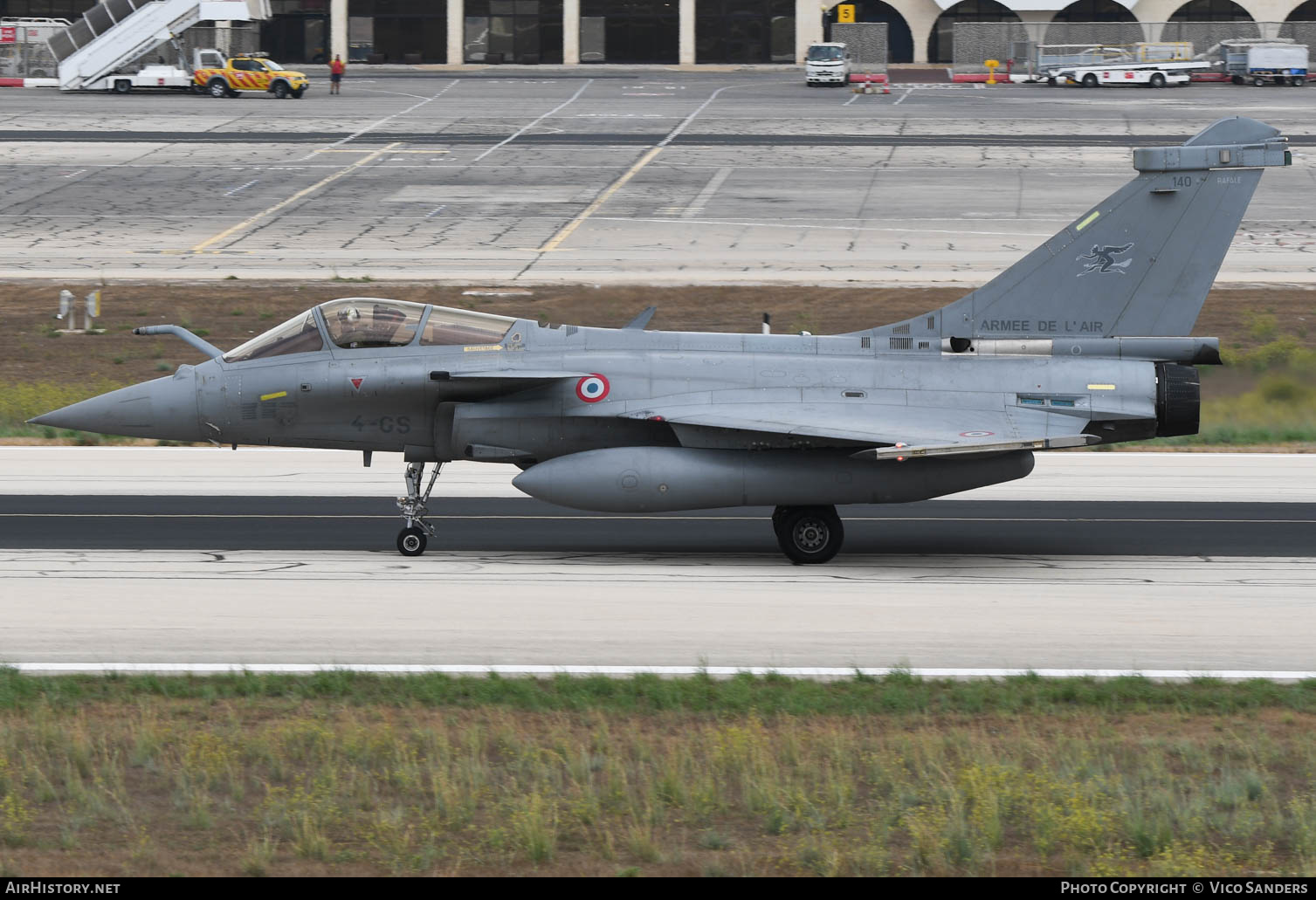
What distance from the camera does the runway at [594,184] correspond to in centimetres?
4434

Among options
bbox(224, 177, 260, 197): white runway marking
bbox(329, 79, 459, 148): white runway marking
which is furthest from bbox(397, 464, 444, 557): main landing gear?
bbox(329, 79, 459, 148): white runway marking

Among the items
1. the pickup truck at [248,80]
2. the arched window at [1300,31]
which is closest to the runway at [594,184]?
the pickup truck at [248,80]

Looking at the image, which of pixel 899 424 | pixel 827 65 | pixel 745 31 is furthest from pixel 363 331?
pixel 745 31

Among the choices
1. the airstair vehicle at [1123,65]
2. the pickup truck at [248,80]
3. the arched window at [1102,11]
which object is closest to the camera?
the pickup truck at [248,80]

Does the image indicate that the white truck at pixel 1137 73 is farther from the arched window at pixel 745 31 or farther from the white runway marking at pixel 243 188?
the white runway marking at pixel 243 188

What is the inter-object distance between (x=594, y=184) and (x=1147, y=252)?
39.1 meters

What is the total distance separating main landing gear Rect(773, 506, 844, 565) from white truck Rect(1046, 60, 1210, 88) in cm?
7306

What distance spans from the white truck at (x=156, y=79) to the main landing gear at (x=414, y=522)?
220 feet

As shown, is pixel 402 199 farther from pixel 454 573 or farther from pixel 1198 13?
pixel 1198 13

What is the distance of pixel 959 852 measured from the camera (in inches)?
354

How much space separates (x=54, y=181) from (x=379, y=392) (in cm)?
4226

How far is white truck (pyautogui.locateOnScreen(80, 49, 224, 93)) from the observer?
7931 centimetres

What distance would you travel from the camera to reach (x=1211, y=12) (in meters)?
97.1

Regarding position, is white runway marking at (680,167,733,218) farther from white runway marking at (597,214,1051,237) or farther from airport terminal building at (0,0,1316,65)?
airport terminal building at (0,0,1316,65)
